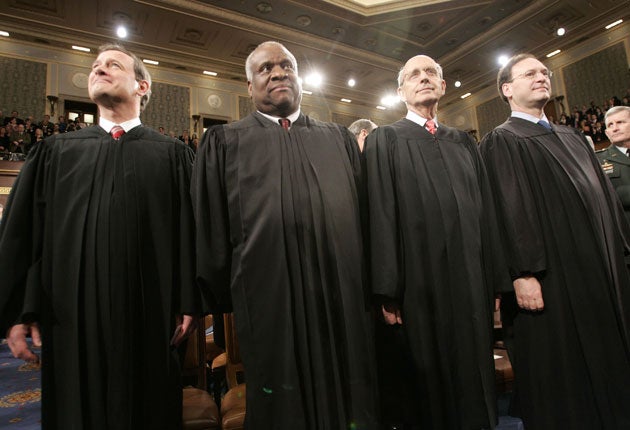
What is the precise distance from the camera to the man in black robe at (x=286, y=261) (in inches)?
58.9

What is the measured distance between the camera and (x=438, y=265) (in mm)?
1794

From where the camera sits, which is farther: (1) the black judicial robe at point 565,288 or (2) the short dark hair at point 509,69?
(2) the short dark hair at point 509,69

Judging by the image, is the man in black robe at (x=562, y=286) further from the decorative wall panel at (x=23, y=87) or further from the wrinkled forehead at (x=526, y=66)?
the decorative wall panel at (x=23, y=87)

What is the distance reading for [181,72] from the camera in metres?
12.3

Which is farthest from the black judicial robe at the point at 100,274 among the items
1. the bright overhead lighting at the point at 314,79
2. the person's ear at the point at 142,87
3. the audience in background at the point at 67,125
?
the bright overhead lighting at the point at 314,79

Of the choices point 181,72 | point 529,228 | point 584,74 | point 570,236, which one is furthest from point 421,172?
point 584,74

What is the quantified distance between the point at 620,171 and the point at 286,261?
3.60 m

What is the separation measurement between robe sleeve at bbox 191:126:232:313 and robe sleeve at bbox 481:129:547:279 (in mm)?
1404

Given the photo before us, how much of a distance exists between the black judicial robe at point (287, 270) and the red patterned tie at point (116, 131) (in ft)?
1.33

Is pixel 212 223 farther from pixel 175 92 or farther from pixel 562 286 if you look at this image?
pixel 175 92

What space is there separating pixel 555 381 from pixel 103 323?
6.81 feet

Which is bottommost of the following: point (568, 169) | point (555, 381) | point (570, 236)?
point (555, 381)

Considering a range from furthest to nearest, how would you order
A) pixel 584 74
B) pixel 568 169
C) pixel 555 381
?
1. pixel 584 74
2. pixel 568 169
3. pixel 555 381

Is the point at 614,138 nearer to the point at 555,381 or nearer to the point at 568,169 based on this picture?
the point at 568,169
